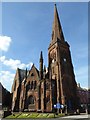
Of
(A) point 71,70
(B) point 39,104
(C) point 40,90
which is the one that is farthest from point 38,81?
(A) point 71,70

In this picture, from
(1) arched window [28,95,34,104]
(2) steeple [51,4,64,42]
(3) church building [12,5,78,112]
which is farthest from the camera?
(2) steeple [51,4,64,42]

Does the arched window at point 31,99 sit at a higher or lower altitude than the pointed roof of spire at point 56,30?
lower

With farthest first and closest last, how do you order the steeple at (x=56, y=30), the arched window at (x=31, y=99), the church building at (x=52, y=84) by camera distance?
the steeple at (x=56, y=30) < the arched window at (x=31, y=99) < the church building at (x=52, y=84)

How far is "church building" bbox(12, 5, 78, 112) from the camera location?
162 ft

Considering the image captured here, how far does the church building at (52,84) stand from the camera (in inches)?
1945

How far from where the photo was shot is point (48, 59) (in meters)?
60.0

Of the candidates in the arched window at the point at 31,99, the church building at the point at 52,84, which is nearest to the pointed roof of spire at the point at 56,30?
the church building at the point at 52,84

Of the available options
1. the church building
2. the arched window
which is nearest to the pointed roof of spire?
the church building

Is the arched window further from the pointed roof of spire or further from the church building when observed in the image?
the pointed roof of spire

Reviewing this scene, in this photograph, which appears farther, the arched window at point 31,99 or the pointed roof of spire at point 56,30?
the pointed roof of spire at point 56,30

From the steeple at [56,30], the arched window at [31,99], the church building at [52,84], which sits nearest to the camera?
the church building at [52,84]

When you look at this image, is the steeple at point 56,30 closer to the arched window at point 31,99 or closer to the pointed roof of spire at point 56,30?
the pointed roof of spire at point 56,30

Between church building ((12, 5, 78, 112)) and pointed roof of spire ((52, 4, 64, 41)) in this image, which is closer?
church building ((12, 5, 78, 112))

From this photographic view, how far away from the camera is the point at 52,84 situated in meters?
50.9
